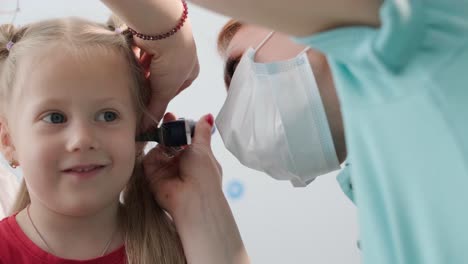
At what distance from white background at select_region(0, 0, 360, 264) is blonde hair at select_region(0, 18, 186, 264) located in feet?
3.02

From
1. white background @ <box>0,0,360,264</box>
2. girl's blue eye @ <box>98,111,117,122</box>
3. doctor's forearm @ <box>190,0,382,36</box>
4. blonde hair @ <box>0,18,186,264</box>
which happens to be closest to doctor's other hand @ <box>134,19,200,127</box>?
blonde hair @ <box>0,18,186,264</box>

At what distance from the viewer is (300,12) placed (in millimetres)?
599

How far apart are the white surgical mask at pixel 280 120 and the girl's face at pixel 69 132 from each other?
254mm

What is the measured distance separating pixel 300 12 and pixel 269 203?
170 cm

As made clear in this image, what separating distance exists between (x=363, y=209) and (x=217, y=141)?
161 centimetres

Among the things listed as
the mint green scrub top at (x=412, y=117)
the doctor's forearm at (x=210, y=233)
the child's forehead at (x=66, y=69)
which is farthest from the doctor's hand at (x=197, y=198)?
the mint green scrub top at (x=412, y=117)

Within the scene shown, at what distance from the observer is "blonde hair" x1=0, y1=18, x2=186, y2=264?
47.8 inches

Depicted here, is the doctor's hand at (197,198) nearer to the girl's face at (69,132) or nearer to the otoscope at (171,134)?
the otoscope at (171,134)

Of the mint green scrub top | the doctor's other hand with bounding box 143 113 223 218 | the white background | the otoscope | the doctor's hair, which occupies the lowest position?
the white background

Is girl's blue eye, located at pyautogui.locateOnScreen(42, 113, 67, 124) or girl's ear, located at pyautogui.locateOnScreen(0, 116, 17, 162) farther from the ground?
girl's blue eye, located at pyautogui.locateOnScreen(42, 113, 67, 124)

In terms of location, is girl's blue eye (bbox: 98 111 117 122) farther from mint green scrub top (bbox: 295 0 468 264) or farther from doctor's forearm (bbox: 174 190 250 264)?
mint green scrub top (bbox: 295 0 468 264)

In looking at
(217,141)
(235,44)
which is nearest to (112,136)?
(235,44)

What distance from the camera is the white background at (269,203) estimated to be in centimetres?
221

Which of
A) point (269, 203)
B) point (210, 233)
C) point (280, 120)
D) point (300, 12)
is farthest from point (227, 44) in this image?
point (269, 203)
